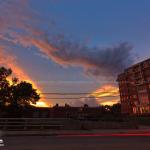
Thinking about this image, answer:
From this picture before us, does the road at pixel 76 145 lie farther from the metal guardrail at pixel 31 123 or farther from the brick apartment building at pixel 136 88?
the brick apartment building at pixel 136 88

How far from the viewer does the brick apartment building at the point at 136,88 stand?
11557cm

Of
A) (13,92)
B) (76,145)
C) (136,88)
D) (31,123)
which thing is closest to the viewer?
(76,145)

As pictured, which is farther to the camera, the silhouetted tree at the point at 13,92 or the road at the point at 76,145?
the silhouetted tree at the point at 13,92

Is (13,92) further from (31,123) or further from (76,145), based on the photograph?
(76,145)

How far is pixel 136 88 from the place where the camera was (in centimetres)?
12600

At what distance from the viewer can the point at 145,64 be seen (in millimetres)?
118812

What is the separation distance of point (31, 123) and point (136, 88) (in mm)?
107519

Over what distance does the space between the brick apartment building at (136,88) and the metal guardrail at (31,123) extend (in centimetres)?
9199

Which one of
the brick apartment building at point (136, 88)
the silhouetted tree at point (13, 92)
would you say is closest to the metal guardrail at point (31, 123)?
the silhouetted tree at point (13, 92)

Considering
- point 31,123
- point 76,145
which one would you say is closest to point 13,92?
point 31,123

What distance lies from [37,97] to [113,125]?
30.8 m

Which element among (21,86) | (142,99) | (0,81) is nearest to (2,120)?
(0,81)

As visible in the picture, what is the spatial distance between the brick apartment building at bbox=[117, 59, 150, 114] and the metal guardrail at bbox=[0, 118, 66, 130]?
92.0m

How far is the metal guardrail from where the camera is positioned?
2264 centimetres
